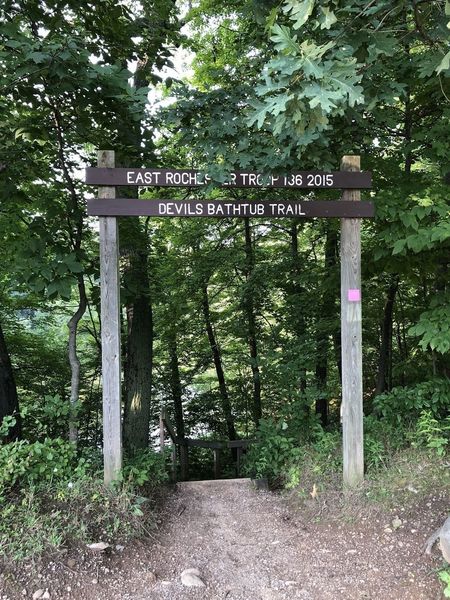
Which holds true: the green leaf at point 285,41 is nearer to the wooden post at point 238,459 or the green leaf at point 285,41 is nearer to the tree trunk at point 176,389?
the wooden post at point 238,459

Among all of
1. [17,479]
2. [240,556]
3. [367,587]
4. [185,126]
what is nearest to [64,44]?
[185,126]

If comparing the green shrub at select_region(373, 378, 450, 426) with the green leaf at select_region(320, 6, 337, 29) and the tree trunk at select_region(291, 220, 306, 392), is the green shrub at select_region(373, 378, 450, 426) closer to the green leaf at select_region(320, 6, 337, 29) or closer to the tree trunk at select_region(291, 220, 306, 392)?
the tree trunk at select_region(291, 220, 306, 392)

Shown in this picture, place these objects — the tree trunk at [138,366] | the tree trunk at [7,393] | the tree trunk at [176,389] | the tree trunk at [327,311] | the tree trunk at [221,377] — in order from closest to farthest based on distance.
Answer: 1. the tree trunk at [7,393]
2. the tree trunk at [138,366]
3. the tree trunk at [327,311]
4. the tree trunk at [221,377]
5. the tree trunk at [176,389]

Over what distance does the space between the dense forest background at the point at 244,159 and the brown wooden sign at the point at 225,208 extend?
290 millimetres

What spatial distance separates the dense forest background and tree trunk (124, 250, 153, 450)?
24mm

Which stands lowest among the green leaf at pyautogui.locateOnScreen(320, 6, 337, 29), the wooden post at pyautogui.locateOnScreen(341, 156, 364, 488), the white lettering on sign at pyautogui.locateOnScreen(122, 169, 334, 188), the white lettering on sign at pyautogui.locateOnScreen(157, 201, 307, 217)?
the wooden post at pyautogui.locateOnScreen(341, 156, 364, 488)

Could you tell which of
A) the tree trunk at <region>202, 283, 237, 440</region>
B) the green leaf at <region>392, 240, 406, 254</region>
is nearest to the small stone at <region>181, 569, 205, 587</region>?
the green leaf at <region>392, 240, 406, 254</region>

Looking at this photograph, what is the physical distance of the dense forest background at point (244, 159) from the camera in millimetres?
3139

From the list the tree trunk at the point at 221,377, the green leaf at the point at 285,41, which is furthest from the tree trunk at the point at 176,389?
the green leaf at the point at 285,41

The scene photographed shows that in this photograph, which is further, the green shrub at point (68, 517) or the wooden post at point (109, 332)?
the wooden post at point (109, 332)

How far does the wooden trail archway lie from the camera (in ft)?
13.9

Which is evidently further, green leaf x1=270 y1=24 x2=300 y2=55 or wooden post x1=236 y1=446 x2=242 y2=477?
wooden post x1=236 y1=446 x2=242 y2=477

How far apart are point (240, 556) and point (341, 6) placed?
4.08 meters

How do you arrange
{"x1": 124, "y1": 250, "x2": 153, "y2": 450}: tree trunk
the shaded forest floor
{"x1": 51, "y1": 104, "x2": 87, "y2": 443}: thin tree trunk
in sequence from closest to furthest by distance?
the shaded forest floor
{"x1": 51, "y1": 104, "x2": 87, "y2": 443}: thin tree trunk
{"x1": 124, "y1": 250, "x2": 153, "y2": 450}: tree trunk
